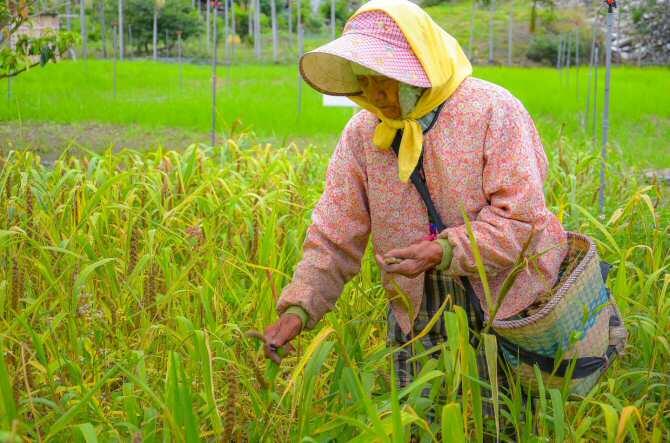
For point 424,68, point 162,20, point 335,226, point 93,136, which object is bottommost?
point 93,136

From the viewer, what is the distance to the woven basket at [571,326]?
153cm

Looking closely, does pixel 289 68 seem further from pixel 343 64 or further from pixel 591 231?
pixel 343 64

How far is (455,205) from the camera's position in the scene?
63.5 inches

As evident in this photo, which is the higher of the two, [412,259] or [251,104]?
[412,259]

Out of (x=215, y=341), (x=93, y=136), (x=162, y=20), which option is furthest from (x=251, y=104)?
(x=162, y=20)

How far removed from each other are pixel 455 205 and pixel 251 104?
7.40 m

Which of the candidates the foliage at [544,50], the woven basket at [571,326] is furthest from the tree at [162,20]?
the woven basket at [571,326]

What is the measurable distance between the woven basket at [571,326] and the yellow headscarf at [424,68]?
0.30m

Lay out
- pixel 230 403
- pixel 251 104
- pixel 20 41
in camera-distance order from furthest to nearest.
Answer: pixel 251 104, pixel 20 41, pixel 230 403

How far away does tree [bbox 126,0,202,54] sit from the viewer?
59.9 ft

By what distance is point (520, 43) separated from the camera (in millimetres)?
21578

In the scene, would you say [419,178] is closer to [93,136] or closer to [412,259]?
[412,259]

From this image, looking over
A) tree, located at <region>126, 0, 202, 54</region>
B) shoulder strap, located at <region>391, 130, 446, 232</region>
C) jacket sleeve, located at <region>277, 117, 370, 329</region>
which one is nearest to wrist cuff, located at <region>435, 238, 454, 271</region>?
shoulder strap, located at <region>391, 130, 446, 232</region>

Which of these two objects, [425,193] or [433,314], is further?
[433,314]
